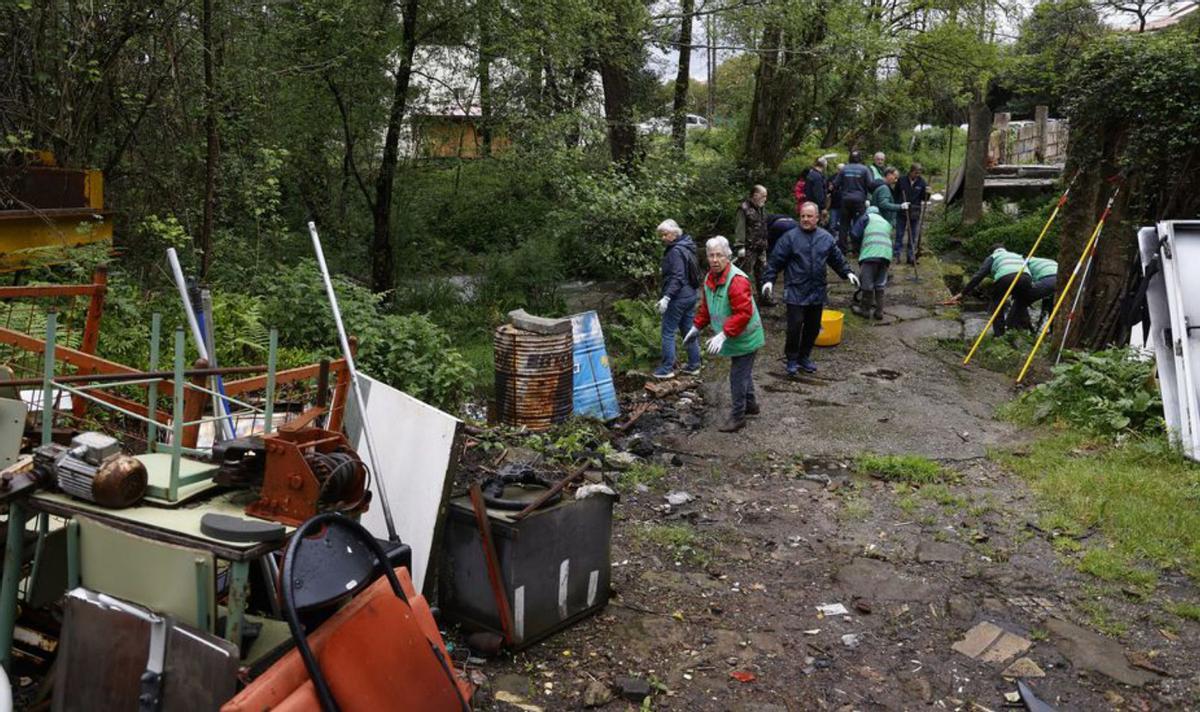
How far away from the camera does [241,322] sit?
26.5 feet

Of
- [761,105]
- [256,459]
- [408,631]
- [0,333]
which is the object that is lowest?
[408,631]


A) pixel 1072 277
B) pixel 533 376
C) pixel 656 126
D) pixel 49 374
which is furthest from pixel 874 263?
pixel 49 374

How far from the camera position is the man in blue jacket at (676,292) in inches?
383

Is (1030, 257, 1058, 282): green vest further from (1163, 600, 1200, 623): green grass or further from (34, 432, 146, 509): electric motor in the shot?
(34, 432, 146, 509): electric motor

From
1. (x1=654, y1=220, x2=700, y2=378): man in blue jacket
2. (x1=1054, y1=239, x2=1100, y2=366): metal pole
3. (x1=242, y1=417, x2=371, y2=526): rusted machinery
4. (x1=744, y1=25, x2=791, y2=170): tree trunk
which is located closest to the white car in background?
(x1=744, y1=25, x2=791, y2=170): tree trunk

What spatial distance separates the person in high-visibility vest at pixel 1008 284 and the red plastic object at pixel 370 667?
963 centimetres

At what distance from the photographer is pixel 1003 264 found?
11.6 meters

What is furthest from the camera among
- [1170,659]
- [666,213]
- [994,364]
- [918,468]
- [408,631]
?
[666,213]

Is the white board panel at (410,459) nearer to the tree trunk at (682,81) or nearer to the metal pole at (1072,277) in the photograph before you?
the metal pole at (1072,277)

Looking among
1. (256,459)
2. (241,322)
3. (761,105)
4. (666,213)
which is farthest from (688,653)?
(761,105)

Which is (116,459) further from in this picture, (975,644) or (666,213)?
(666,213)

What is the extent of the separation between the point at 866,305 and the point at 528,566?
931cm

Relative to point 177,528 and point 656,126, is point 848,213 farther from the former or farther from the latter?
point 177,528

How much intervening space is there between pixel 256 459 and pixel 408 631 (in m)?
0.89
